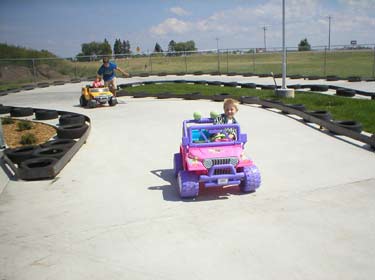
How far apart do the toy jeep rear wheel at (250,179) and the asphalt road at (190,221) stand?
0.12m

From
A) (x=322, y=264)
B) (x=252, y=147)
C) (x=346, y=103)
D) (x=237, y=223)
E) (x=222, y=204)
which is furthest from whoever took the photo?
(x=346, y=103)

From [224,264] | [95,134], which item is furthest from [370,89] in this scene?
[224,264]

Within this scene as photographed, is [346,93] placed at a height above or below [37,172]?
above

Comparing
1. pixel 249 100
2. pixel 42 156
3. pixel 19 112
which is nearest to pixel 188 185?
pixel 42 156

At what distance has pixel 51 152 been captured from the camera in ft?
22.2

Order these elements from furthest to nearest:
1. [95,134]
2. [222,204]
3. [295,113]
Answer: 1. [295,113]
2. [95,134]
3. [222,204]

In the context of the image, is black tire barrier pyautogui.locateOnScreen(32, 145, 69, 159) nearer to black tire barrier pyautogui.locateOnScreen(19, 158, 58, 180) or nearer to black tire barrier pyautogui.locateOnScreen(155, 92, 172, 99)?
black tire barrier pyautogui.locateOnScreen(19, 158, 58, 180)

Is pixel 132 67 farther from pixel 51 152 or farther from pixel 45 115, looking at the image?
pixel 51 152

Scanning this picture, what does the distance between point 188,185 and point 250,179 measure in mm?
843

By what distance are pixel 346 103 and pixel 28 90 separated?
737 inches

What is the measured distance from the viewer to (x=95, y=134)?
902cm

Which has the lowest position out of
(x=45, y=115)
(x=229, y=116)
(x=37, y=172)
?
(x=37, y=172)

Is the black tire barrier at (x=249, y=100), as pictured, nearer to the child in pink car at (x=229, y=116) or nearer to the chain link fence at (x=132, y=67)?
the child in pink car at (x=229, y=116)

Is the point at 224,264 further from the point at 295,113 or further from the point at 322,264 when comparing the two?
the point at 295,113
